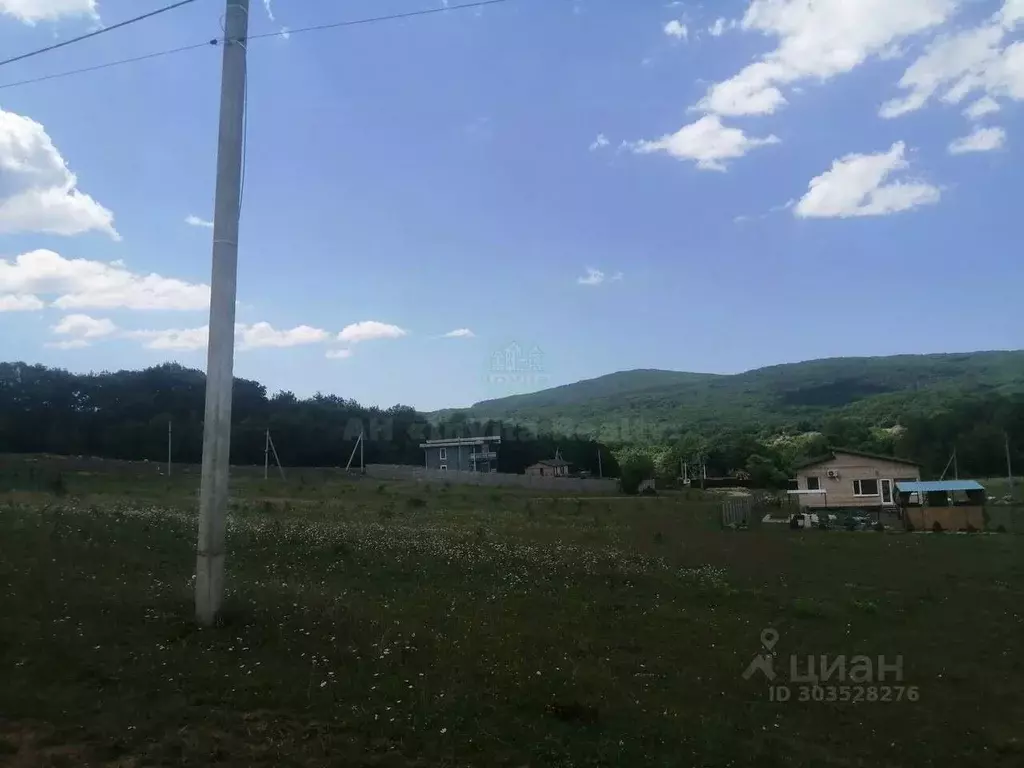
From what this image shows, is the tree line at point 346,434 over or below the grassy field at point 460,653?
over

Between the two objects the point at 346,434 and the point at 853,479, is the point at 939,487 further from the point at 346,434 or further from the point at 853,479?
the point at 346,434

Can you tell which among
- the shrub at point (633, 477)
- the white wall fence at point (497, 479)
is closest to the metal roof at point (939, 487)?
the shrub at point (633, 477)

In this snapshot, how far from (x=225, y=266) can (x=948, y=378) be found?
5710 inches

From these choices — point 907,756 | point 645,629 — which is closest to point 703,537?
point 645,629

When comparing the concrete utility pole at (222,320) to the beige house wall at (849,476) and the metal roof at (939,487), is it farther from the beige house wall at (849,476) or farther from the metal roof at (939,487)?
the beige house wall at (849,476)

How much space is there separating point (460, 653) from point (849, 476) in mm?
33096

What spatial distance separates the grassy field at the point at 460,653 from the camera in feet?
16.1

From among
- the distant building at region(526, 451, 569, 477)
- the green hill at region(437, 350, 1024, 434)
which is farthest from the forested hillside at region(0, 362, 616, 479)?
the green hill at region(437, 350, 1024, 434)

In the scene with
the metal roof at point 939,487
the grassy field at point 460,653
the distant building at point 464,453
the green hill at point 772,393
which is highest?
the green hill at point 772,393

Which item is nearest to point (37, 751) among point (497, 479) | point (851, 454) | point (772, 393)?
point (851, 454)

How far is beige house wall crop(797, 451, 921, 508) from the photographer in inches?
1380

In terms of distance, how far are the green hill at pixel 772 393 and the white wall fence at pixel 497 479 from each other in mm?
30434

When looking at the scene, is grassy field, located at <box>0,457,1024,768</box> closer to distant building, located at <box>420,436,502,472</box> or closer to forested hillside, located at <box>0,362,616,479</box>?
forested hillside, located at <box>0,362,616,479</box>

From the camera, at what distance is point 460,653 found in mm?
7133
